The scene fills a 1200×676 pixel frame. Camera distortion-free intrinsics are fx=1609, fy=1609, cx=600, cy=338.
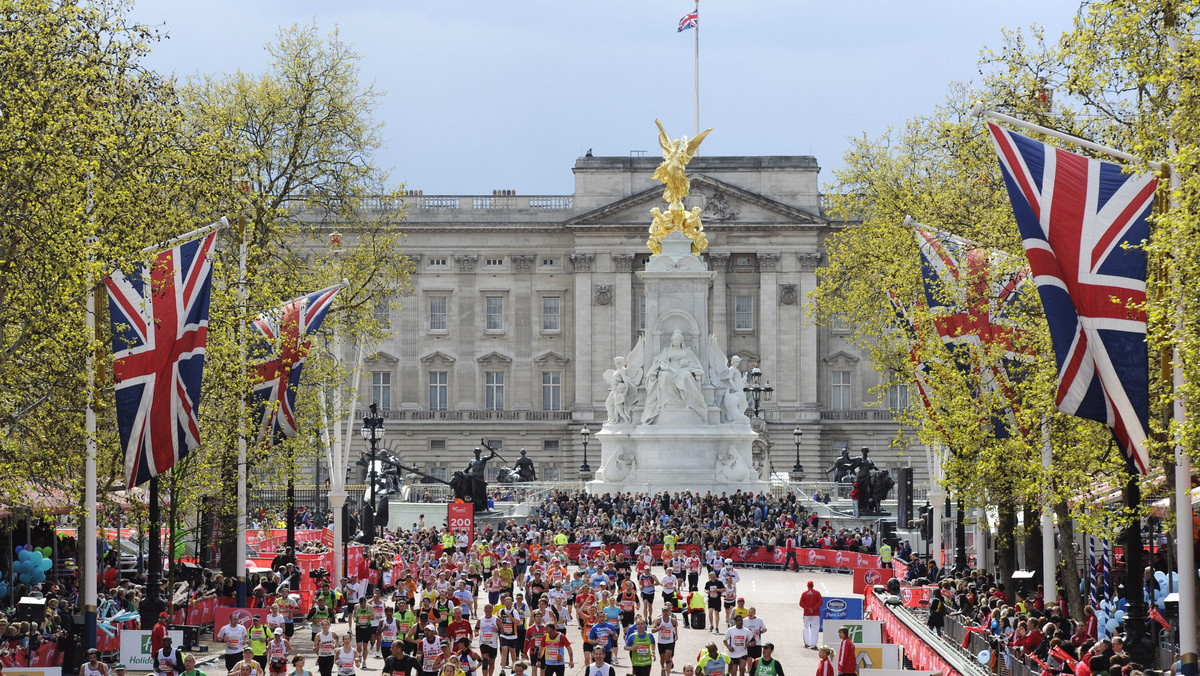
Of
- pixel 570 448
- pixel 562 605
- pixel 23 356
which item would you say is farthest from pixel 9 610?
pixel 570 448

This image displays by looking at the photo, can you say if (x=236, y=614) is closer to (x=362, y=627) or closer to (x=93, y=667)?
(x=362, y=627)

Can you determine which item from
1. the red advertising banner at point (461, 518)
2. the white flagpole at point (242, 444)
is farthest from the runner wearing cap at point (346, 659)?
the red advertising banner at point (461, 518)

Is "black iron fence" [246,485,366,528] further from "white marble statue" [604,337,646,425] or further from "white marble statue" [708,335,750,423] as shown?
"white marble statue" [708,335,750,423]

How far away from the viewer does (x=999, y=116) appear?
21.0 meters

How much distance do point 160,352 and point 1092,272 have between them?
1429cm

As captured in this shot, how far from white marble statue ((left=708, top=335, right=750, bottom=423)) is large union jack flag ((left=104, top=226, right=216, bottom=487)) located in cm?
3734

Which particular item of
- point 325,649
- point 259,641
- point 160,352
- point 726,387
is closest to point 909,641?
point 325,649

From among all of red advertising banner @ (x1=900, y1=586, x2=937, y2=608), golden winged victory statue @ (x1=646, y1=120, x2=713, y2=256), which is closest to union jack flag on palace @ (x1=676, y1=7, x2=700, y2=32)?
golden winged victory statue @ (x1=646, y1=120, x2=713, y2=256)

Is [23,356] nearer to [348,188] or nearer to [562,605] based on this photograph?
[562,605]

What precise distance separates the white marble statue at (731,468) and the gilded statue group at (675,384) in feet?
5.28

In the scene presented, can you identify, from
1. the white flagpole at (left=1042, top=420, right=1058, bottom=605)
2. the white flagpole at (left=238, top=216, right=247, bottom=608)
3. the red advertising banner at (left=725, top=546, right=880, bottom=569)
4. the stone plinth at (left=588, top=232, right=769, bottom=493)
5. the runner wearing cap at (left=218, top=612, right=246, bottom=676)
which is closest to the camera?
the runner wearing cap at (left=218, top=612, right=246, bottom=676)

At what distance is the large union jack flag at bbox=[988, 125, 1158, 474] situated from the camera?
1834cm

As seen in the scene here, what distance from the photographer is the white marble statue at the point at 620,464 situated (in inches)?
2416

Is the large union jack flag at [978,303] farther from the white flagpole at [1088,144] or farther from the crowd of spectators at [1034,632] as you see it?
the white flagpole at [1088,144]
